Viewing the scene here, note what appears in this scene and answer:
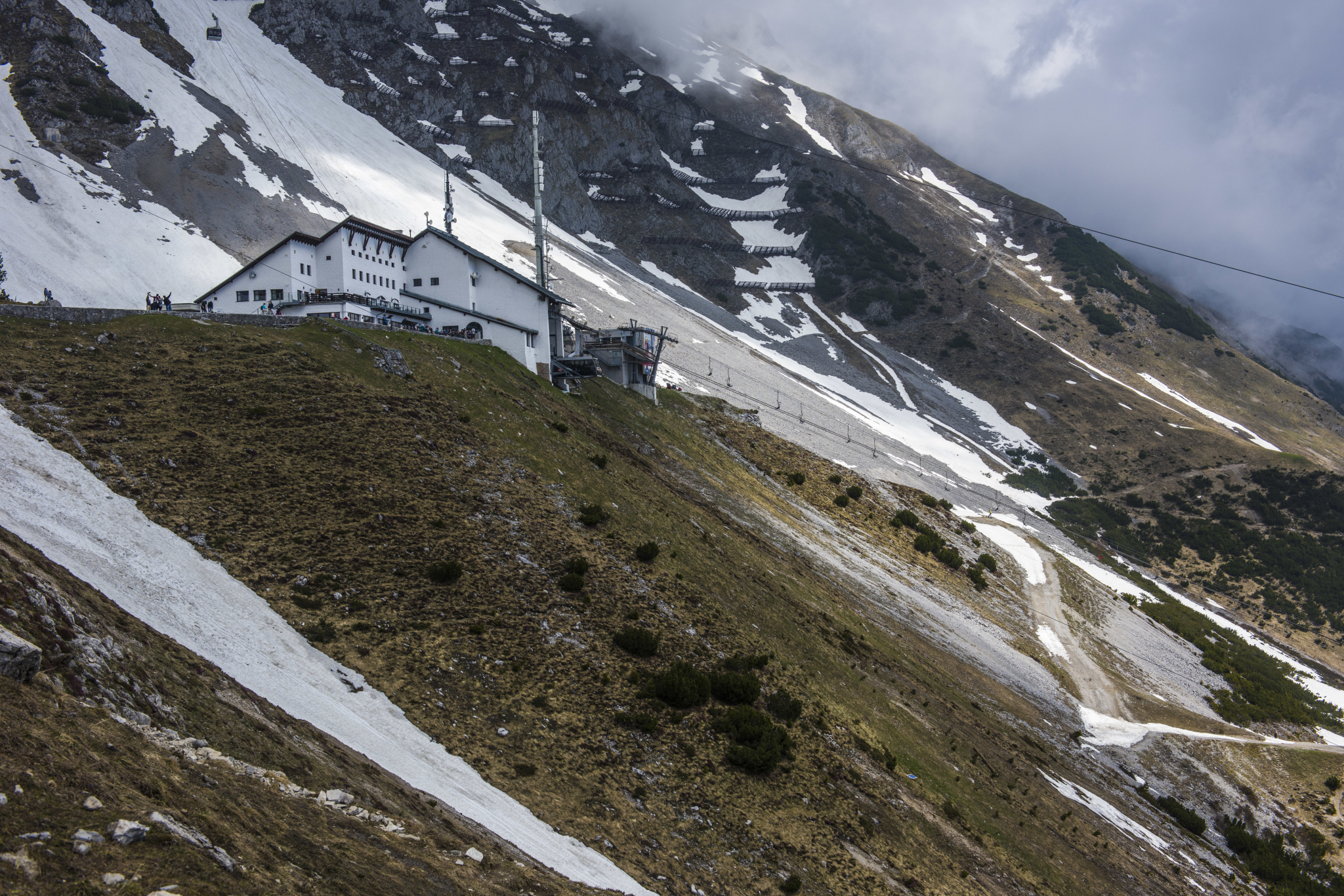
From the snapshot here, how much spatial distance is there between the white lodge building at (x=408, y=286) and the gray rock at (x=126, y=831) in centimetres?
4300

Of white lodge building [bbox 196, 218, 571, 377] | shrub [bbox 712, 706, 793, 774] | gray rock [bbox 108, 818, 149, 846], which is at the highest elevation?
white lodge building [bbox 196, 218, 571, 377]

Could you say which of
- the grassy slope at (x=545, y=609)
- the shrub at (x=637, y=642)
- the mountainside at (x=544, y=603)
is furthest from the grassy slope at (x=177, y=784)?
the shrub at (x=637, y=642)

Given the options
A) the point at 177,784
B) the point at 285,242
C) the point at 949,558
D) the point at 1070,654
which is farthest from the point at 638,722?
the point at 285,242

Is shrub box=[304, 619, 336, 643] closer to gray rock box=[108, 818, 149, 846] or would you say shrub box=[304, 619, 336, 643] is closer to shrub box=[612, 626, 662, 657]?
shrub box=[612, 626, 662, 657]

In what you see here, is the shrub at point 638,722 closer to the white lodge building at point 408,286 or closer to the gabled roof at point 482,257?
the white lodge building at point 408,286

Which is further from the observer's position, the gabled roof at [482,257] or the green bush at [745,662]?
the gabled roof at [482,257]

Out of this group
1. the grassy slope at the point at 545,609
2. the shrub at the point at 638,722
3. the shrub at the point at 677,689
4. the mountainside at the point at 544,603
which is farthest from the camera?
the shrub at the point at 677,689

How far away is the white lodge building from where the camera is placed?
51375mm

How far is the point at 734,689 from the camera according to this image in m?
23.1

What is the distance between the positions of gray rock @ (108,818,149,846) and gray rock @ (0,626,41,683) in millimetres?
3581

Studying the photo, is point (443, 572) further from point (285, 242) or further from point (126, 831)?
point (285, 242)

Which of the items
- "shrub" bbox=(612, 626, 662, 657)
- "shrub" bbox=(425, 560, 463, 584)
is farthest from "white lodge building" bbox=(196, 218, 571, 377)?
"shrub" bbox=(612, 626, 662, 657)

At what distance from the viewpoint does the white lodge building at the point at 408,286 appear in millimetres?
51375

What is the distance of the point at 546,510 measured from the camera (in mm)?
29328
